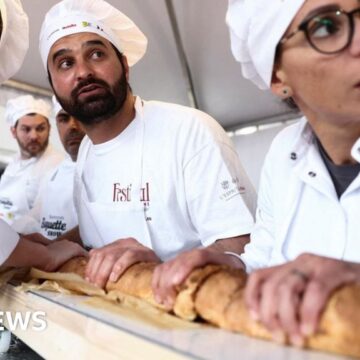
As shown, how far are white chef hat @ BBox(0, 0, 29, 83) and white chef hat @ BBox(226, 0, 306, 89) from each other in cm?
72

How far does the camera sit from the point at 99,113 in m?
1.33

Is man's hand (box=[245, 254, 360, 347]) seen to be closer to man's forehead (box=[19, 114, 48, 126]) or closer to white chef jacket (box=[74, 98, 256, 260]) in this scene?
white chef jacket (box=[74, 98, 256, 260])

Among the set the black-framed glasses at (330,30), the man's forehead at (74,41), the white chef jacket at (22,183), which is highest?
the man's forehead at (74,41)

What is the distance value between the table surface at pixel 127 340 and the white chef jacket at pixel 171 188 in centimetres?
54

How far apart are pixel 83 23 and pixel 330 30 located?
920mm

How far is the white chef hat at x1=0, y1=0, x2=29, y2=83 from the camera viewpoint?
127 centimetres

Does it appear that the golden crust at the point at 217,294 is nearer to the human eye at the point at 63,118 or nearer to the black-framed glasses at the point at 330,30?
the black-framed glasses at the point at 330,30

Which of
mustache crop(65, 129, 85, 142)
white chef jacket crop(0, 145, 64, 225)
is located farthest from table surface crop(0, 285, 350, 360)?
white chef jacket crop(0, 145, 64, 225)

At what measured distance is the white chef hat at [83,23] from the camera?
1345 mm

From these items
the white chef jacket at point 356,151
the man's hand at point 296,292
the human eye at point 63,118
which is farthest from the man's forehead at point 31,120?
the man's hand at point 296,292

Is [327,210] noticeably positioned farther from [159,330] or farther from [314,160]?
[159,330]

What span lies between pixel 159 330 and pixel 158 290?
0.33 ft

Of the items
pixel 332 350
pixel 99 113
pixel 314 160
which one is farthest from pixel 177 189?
pixel 332 350

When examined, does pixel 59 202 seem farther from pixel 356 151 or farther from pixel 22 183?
pixel 356 151
